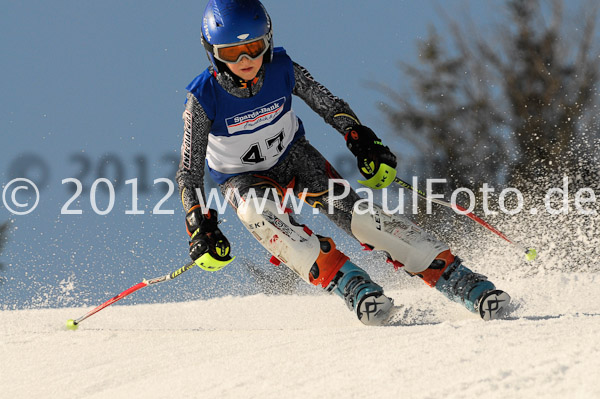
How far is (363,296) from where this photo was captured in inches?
139

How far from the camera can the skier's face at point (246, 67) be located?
3664mm

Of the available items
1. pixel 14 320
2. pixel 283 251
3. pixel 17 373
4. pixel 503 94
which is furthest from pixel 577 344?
pixel 503 94

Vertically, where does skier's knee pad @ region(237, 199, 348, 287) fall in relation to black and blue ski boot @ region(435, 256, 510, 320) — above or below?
below

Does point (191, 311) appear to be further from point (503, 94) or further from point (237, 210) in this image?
point (503, 94)

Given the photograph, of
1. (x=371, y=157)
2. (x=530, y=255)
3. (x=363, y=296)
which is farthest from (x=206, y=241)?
(x=530, y=255)

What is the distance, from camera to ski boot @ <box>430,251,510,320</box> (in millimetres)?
3572

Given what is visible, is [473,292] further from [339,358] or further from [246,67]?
[246,67]

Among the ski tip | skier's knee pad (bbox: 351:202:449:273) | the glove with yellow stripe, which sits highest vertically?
Answer: the ski tip

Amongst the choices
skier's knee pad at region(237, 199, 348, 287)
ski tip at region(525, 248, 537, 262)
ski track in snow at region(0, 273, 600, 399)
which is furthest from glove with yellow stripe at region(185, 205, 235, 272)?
ski tip at region(525, 248, 537, 262)

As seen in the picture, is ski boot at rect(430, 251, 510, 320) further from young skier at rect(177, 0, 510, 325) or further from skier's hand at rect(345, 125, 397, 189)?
skier's hand at rect(345, 125, 397, 189)

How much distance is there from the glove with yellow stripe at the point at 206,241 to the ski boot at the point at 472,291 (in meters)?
1.23

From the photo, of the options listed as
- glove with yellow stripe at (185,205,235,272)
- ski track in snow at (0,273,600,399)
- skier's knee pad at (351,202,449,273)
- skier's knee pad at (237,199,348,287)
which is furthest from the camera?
skier's knee pad at (351,202,449,273)

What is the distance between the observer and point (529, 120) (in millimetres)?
13250

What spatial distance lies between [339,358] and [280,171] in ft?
5.50
